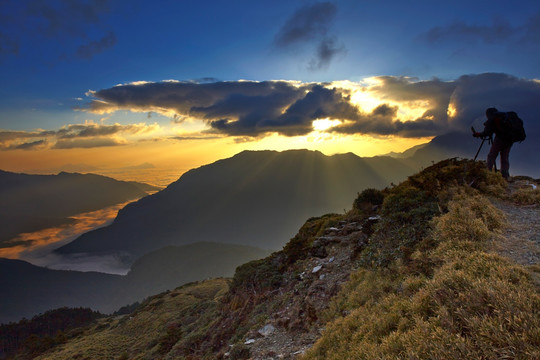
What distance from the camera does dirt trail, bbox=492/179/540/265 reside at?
23.6ft

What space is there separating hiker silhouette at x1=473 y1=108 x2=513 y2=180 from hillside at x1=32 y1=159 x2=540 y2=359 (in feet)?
4.55

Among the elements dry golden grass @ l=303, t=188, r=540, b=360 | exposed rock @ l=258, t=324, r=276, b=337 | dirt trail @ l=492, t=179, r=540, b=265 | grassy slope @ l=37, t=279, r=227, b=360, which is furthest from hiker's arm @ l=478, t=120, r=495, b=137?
grassy slope @ l=37, t=279, r=227, b=360

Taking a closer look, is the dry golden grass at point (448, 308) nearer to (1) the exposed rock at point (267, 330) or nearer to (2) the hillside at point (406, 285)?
(2) the hillside at point (406, 285)

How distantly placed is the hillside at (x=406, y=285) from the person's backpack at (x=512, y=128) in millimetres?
2143

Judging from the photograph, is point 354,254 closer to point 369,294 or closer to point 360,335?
point 369,294

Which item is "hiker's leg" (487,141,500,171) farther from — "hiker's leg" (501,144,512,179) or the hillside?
the hillside

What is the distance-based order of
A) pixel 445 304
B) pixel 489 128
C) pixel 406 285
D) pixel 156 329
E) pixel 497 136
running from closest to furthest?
1. pixel 445 304
2. pixel 406 285
3. pixel 489 128
4. pixel 497 136
5. pixel 156 329

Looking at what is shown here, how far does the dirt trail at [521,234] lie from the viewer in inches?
284

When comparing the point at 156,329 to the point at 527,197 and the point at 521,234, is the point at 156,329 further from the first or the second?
the point at 527,197

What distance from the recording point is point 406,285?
23.8 ft

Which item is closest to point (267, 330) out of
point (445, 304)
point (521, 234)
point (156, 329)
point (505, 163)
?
point (445, 304)

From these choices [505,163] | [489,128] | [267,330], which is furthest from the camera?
[505,163]

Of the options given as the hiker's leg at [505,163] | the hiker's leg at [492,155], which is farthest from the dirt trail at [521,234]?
the hiker's leg at [505,163]

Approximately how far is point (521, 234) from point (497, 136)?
8499 millimetres
